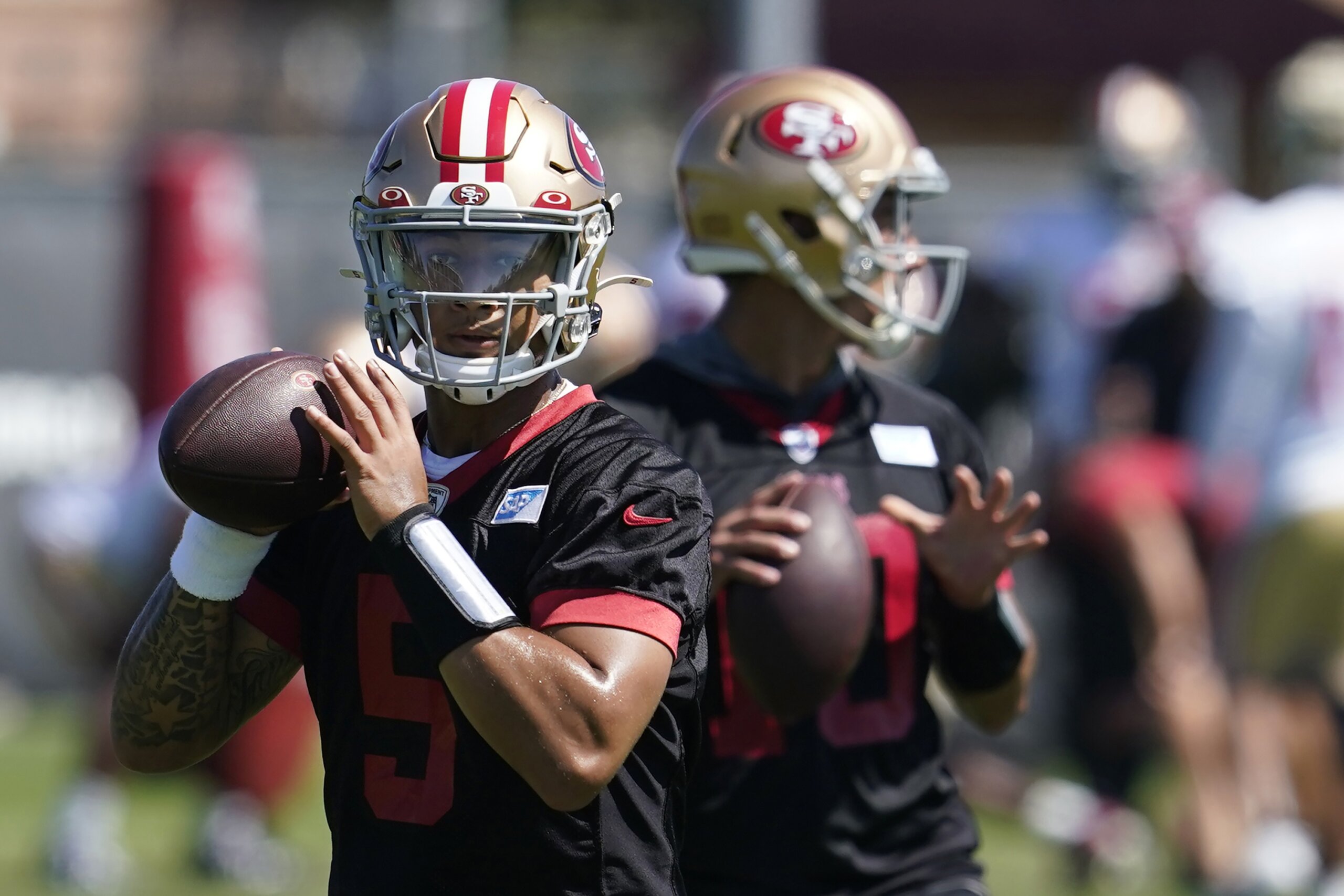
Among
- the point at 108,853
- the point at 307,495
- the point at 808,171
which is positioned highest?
the point at 808,171

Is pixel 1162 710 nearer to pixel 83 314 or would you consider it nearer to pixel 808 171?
pixel 808 171

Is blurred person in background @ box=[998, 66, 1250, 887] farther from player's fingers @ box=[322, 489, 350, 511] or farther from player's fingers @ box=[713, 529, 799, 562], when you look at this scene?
player's fingers @ box=[322, 489, 350, 511]

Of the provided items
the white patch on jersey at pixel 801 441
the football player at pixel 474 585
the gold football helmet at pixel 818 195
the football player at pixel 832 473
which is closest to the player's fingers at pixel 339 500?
the football player at pixel 474 585

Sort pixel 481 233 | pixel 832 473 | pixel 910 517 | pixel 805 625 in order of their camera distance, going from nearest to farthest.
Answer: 1. pixel 481 233
2. pixel 805 625
3. pixel 910 517
4. pixel 832 473

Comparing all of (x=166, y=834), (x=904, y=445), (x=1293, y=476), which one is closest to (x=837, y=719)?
(x=904, y=445)

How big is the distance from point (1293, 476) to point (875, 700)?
3.03m

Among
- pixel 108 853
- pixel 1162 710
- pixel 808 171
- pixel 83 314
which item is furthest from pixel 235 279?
pixel 808 171

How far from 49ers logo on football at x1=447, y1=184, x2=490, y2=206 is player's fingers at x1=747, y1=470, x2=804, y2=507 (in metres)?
0.88

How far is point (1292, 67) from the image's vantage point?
7.64 meters

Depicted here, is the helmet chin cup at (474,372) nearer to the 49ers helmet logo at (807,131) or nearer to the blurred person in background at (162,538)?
the 49ers helmet logo at (807,131)

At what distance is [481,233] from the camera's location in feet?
9.34

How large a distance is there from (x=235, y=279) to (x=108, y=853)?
273cm

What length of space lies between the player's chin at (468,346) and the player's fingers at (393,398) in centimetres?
11

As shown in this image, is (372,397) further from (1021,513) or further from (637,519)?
(1021,513)
